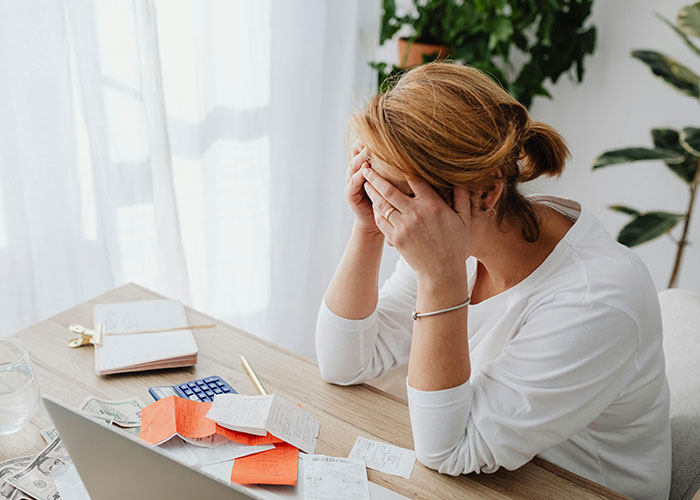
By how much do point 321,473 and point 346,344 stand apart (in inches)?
11.1

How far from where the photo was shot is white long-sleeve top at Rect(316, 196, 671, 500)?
3.06 feet

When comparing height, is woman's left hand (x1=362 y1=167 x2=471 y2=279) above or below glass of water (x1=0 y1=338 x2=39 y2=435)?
above

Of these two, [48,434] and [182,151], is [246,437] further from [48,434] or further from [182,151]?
[182,151]

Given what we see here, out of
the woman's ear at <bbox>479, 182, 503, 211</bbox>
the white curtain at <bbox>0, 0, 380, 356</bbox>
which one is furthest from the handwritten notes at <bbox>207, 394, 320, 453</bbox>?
the white curtain at <bbox>0, 0, 380, 356</bbox>

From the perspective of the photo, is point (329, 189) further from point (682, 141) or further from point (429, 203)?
point (429, 203)

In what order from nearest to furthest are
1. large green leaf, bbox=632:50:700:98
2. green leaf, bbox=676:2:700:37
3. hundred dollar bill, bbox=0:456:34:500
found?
hundred dollar bill, bbox=0:456:34:500 → green leaf, bbox=676:2:700:37 → large green leaf, bbox=632:50:700:98

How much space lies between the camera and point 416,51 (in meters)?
2.38

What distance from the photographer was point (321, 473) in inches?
37.3

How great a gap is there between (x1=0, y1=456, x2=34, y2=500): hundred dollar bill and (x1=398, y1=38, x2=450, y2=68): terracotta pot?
192cm

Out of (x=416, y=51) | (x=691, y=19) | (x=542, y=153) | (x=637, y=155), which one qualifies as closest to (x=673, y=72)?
(x=691, y=19)

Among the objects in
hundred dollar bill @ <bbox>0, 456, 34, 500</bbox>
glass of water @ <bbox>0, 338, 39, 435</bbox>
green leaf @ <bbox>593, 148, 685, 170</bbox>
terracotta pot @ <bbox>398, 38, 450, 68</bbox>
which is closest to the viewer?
hundred dollar bill @ <bbox>0, 456, 34, 500</bbox>

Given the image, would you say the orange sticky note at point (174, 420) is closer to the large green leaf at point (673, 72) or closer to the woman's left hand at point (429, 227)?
the woman's left hand at point (429, 227)

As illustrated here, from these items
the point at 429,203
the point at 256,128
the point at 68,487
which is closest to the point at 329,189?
the point at 256,128

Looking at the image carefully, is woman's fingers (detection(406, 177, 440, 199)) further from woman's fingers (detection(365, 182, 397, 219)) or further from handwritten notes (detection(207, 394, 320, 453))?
handwritten notes (detection(207, 394, 320, 453))
